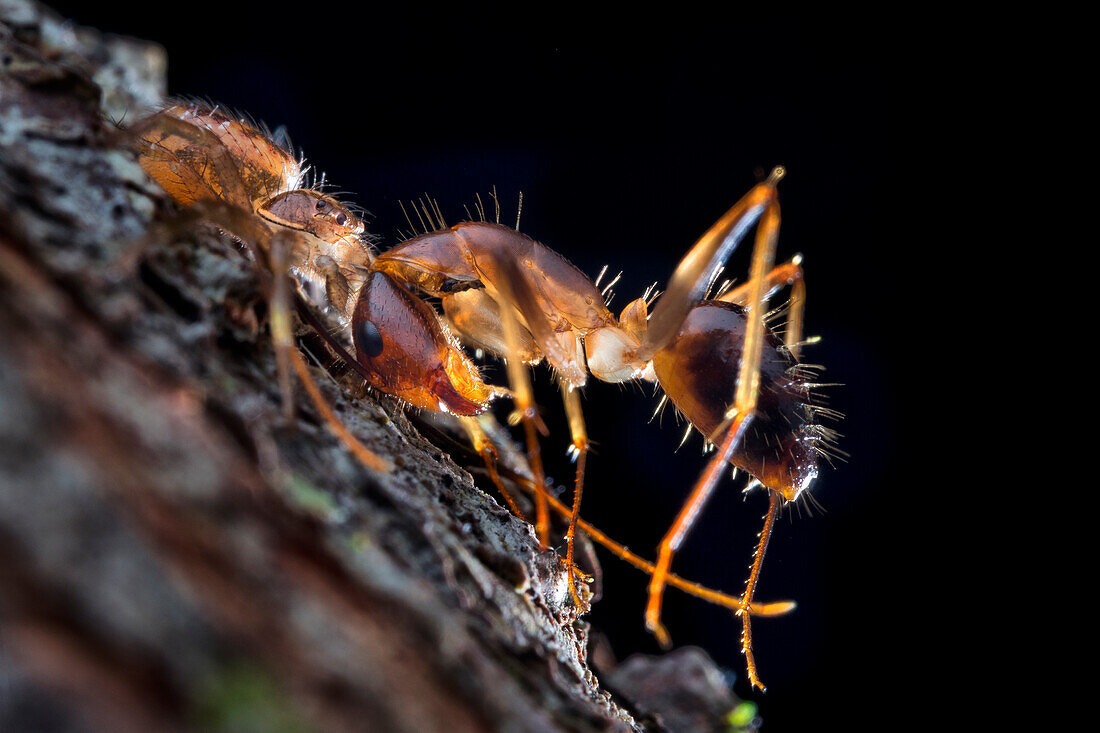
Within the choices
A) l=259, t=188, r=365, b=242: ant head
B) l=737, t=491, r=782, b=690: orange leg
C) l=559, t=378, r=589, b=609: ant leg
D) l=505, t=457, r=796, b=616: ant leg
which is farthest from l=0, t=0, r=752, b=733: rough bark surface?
l=259, t=188, r=365, b=242: ant head

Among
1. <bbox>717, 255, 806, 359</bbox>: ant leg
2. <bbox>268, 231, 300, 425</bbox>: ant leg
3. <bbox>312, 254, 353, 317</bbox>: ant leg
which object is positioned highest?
<bbox>717, 255, 806, 359</bbox>: ant leg

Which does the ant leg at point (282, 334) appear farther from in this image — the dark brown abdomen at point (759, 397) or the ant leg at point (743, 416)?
the dark brown abdomen at point (759, 397)

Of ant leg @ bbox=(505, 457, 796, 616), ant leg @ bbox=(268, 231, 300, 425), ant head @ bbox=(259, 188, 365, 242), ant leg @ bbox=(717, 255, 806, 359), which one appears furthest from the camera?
ant leg @ bbox=(717, 255, 806, 359)

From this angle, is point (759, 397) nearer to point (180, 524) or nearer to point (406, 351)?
point (406, 351)

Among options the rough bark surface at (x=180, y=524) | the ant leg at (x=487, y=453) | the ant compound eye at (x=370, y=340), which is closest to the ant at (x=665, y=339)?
the ant compound eye at (x=370, y=340)

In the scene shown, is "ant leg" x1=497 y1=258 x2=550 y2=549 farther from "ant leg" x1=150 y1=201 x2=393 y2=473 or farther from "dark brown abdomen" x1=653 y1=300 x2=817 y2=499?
"dark brown abdomen" x1=653 y1=300 x2=817 y2=499
